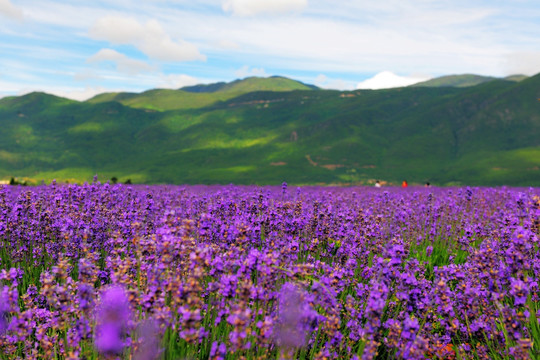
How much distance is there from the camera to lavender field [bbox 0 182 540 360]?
2.56 metres

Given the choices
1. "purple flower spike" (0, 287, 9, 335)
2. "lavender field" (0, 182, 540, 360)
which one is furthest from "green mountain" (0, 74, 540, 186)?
"purple flower spike" (0, 287, 9, 335)

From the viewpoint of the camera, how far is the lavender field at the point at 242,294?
8.41ft

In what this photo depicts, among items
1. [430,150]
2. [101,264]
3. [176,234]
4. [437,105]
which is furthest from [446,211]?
[437,105]

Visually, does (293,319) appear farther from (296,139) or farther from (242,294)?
(296,139)

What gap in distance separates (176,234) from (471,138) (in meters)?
89.1

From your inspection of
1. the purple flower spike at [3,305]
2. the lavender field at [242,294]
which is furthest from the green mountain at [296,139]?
the purple flower spike at [3,305]

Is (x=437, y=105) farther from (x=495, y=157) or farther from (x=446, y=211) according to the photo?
(x=446, y=211)

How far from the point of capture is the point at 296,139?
315 feet

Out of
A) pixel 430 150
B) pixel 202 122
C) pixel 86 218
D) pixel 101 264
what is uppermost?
pixel 202 122

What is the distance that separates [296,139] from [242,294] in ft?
310

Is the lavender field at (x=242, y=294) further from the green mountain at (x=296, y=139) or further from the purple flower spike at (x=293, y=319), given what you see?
Result: the green mountain at (x=296, y=139)

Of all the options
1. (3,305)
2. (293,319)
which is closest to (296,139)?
(3,305)

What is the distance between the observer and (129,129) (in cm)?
11656

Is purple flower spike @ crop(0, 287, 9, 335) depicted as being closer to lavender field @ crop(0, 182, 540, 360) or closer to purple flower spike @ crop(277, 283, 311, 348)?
lavender field @ crop(0, 182, 540, 360)
